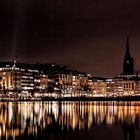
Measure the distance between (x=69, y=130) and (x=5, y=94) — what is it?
357 feet

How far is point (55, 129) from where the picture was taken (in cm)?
3984

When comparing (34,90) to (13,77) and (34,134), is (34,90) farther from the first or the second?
(34,134)

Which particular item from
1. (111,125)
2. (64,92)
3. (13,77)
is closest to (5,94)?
(13,77)

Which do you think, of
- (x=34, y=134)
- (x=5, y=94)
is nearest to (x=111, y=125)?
(x=34, y=134)

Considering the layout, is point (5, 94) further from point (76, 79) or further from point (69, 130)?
point (69, 130)

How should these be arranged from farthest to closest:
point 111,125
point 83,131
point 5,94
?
point 5,94
point 111,125
point 83,131

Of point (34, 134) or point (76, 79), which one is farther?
point (76, 79)

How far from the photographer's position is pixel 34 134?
35.0 m

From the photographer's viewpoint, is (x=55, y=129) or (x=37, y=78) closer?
(x=55, y=129)

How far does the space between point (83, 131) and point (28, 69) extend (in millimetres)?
128654

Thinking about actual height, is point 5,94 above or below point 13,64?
below

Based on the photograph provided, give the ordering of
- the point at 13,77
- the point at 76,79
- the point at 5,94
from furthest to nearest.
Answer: the point at 76,79 → the point at 13,77 → the point at 5,94

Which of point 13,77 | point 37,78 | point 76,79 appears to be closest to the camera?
point 13,77

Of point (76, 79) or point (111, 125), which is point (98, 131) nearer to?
point (111, 125)
